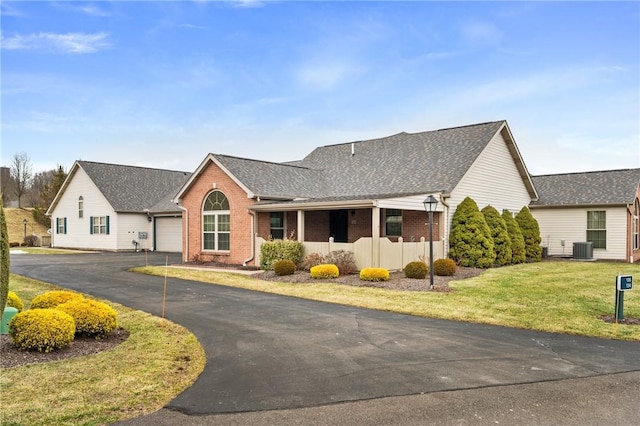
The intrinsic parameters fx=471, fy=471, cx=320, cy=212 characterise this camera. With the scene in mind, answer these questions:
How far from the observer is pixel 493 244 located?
20.9m

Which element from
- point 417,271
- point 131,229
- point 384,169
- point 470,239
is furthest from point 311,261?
point 131,229

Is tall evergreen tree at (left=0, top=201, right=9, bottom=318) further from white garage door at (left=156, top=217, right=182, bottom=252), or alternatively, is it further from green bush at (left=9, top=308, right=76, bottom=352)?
white garage door at (left=156, top=217, right=182, bottom=252)

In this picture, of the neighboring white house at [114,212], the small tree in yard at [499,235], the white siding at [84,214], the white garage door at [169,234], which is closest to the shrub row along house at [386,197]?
the small tree in yard at [499,235]

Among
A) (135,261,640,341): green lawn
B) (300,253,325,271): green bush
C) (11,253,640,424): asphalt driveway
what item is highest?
(300,253,325,271): green bush

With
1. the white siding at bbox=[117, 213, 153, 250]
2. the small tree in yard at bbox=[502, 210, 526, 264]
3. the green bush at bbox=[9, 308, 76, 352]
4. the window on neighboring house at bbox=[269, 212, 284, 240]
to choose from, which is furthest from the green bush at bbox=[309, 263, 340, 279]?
the white siding at bbox=[117, 213, 153, 250]

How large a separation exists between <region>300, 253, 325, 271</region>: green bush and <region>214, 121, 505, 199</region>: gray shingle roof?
3.97 meters

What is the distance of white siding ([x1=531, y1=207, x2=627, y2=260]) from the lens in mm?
24281

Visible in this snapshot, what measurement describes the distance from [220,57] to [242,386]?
1576cm

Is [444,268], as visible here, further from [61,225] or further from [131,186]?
[61,225]

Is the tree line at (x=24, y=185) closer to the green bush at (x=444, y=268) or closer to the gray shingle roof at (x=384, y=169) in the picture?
the gray shingle roof at (x=384, y=169)

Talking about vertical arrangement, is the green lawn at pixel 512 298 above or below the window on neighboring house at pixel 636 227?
below

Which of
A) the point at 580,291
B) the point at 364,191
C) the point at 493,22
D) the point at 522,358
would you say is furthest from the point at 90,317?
the point at 364,191

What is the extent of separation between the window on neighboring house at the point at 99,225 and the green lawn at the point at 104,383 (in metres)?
28.6

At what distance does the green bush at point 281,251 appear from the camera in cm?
1912
